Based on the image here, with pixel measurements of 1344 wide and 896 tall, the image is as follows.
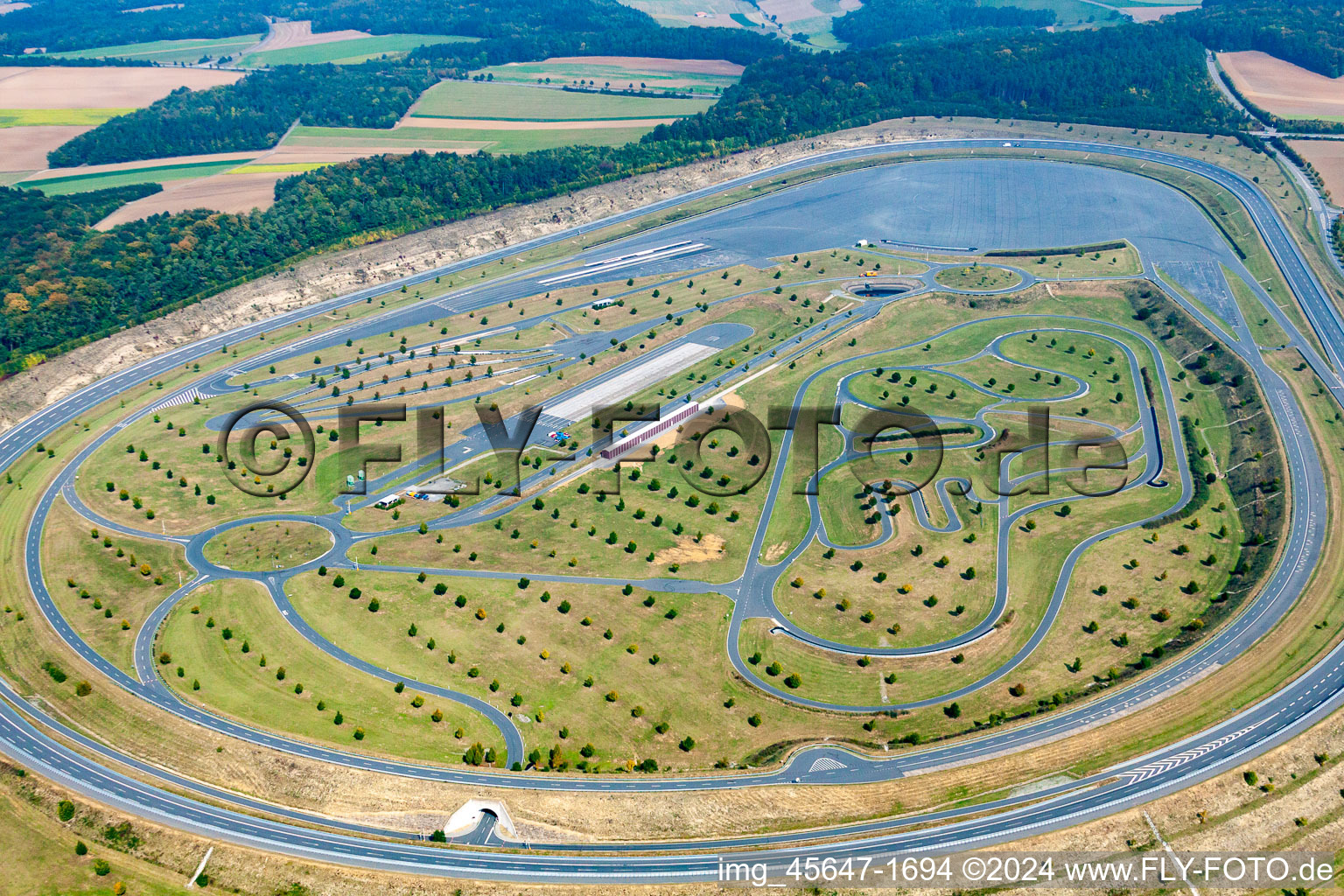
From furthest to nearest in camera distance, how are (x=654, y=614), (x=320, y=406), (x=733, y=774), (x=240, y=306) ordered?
(x=240, y=306), (x=320, y=406), (x=654, y=614), (x=733, y=774)

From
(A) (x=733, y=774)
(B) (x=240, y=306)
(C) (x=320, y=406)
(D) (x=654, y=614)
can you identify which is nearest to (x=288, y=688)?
(D) (x=654, y=614)

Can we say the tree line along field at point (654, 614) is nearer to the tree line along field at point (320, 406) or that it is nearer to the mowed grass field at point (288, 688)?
the mowed grass field at point (288, 688)

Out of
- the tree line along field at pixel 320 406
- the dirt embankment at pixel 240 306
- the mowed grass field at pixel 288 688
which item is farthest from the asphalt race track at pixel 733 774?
the dirt embankment at pixel 240 306

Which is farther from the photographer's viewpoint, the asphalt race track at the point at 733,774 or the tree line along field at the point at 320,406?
the tree line along field at the point at 320,406

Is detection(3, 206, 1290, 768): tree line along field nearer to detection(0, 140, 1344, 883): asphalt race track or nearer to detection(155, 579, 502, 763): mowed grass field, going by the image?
Answer: detection(155, 579, 502, 763): mowed grass field

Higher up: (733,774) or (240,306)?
(240,306)

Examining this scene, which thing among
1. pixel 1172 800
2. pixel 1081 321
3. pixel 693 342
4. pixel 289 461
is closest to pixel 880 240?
pixel 1081 321

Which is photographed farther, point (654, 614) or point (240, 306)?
point (240, 306)

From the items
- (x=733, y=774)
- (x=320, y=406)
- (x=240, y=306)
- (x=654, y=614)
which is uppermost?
(x=240, y=306)

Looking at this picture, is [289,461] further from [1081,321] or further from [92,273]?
[1081,321]

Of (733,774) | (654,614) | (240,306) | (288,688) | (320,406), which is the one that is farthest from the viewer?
(240,306)

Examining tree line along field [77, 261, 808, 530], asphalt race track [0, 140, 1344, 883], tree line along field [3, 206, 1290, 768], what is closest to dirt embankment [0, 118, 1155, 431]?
tree line along field [77, 261, 808, 530]

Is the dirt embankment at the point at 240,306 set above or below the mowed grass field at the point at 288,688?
above

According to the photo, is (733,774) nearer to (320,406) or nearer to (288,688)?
(288,688)
